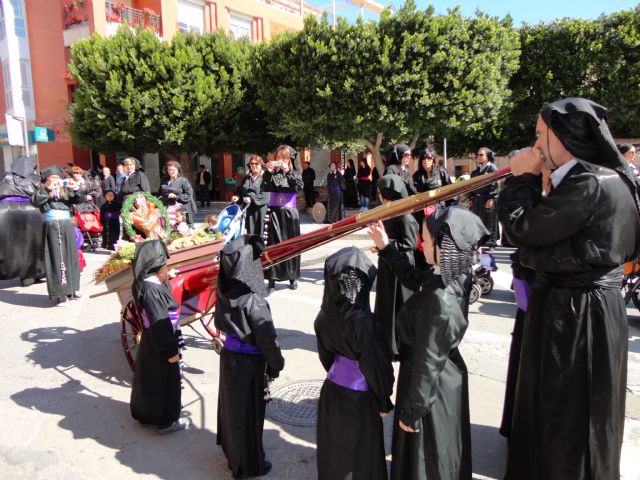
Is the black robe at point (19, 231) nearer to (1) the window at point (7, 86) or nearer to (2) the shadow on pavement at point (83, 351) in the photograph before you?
(2) the shadow on pavement at point (83, 351)

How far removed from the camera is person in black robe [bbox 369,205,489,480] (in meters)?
2.27

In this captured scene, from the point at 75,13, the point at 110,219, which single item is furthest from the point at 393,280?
the point at 75,13

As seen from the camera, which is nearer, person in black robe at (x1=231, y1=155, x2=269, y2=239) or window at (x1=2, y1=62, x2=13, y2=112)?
person in black robe at (x1=231, y1=155, x2=269, y2=239)

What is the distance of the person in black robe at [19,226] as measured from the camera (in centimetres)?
781

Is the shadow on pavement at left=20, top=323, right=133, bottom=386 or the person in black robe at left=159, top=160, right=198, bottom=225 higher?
the person in black robe at left=159, top=160, right=198, bottom=225

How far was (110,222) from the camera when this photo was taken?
11.6 m

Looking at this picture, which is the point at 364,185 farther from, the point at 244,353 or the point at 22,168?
the point at 244,353

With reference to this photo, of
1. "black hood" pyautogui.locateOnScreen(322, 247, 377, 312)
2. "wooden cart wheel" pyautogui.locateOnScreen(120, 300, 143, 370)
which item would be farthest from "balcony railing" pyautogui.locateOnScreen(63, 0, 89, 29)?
"black hood" pyautogui.locateOnScreen(322, 247, 377, 312)

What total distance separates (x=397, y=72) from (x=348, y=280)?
13.1 m

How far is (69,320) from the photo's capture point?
20.4 ft

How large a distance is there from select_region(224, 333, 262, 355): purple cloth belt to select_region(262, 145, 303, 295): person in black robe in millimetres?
3978

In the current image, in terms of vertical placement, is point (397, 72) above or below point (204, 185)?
above

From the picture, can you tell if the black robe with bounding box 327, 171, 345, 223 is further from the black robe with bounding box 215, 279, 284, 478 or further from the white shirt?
the white shirt

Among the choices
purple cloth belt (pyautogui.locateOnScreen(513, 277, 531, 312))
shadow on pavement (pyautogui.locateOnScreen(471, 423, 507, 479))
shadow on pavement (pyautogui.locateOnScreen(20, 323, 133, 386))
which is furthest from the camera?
shadow on pavement (pyautogui.locateOnScreen(20, 323, 133, 386))
